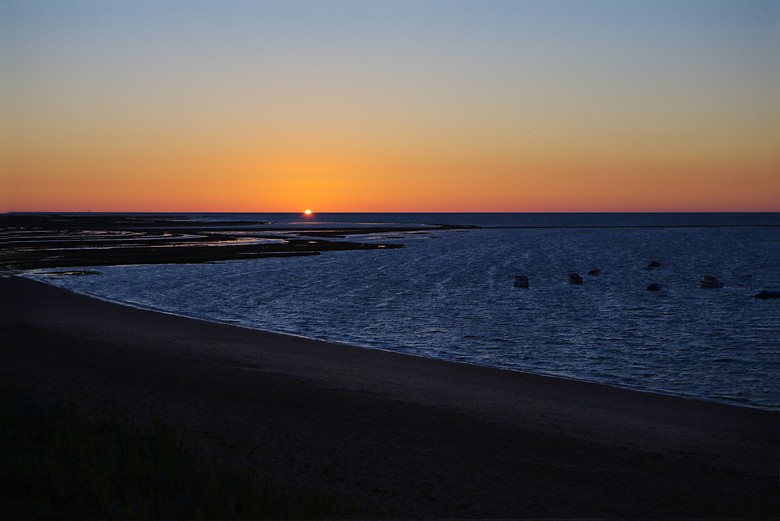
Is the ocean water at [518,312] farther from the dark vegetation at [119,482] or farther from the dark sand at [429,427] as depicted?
the dark vegetation at [119,482]

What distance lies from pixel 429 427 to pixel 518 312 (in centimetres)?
2564

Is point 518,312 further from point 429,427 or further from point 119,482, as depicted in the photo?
point 119,482

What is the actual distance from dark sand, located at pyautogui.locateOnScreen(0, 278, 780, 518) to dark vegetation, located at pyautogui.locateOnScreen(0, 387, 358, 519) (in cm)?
129

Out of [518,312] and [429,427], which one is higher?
[429,427]

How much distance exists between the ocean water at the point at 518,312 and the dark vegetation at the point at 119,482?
16.3m

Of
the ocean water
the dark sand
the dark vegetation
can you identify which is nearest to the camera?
the dark vegetation

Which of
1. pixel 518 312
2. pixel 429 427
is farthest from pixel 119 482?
pixel 518 312

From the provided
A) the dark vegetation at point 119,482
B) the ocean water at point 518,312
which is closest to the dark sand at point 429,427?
the dark vegetation at point 119,482

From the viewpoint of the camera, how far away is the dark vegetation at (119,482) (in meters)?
8.00

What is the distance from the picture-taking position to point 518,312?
38875mm

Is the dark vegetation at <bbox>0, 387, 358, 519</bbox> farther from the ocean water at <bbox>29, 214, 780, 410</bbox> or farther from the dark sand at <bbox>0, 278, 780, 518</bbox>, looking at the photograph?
the ocean water at <bbox>29, 214, 780, 410</bbox>

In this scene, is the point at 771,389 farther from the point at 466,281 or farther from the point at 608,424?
the point at 466,281

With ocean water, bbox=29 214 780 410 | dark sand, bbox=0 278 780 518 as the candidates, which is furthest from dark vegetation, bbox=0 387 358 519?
ocean water, bbox=29 214 780 410

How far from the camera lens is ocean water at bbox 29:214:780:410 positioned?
961 inches
